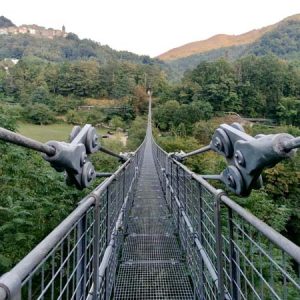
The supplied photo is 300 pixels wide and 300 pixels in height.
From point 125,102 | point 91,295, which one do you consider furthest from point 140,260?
point 125,102

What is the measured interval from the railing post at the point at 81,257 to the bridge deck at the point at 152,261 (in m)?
0.83

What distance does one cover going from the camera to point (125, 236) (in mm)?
2912

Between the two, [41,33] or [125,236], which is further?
[41,33]

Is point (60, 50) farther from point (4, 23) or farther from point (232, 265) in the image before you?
point (232, 265)

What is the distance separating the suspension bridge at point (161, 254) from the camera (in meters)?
0.72

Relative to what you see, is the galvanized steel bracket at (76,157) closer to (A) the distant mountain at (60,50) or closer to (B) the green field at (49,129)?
(B) the green field at (49,129)

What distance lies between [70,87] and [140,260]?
4685cm

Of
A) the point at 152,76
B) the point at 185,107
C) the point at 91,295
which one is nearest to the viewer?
the point at 91,295

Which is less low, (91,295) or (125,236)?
(91,295)

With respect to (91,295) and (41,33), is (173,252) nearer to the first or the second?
(91,295)

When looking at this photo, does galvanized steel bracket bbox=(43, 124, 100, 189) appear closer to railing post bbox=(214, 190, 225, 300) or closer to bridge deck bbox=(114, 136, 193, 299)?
railing post bbox=(214, 190, 225, 300)

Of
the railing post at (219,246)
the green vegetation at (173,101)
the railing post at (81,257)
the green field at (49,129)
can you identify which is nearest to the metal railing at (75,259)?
the railing post at (81,257)

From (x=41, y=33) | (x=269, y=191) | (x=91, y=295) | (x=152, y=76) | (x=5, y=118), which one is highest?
(x=41, y=33)

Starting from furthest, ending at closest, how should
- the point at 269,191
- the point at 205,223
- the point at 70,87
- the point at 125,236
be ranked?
the point at 70,87 → the point at 269,191 → the point at 125,236 → the point at 205,223
